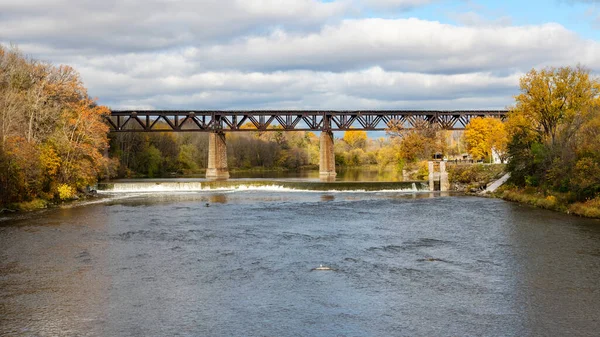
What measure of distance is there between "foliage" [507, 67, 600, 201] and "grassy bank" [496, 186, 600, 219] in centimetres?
68

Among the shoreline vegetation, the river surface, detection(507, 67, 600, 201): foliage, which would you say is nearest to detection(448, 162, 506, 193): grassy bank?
the shoreline vegetation

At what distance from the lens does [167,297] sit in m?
18.1

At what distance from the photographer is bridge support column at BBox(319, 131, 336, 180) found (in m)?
81.0

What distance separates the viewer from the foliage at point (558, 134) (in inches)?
1474

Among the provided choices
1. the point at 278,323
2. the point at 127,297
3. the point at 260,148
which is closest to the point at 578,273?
the point at 278,323

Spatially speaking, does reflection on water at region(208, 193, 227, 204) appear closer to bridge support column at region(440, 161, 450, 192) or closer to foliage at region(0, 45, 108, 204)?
foliage at region(0, 45, 108, 204)

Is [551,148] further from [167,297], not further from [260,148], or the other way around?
[260,148]

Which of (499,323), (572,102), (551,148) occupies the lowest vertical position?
(499,323)

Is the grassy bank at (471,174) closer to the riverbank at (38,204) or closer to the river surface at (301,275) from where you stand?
the river surface at (301,275)

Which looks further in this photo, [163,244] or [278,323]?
[163,244]

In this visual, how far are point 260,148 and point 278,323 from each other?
116409mm

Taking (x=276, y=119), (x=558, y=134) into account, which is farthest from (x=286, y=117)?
(x=558, y=134)

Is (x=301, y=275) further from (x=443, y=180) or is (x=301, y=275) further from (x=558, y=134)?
(x=443, y=180)

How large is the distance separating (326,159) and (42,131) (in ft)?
137
